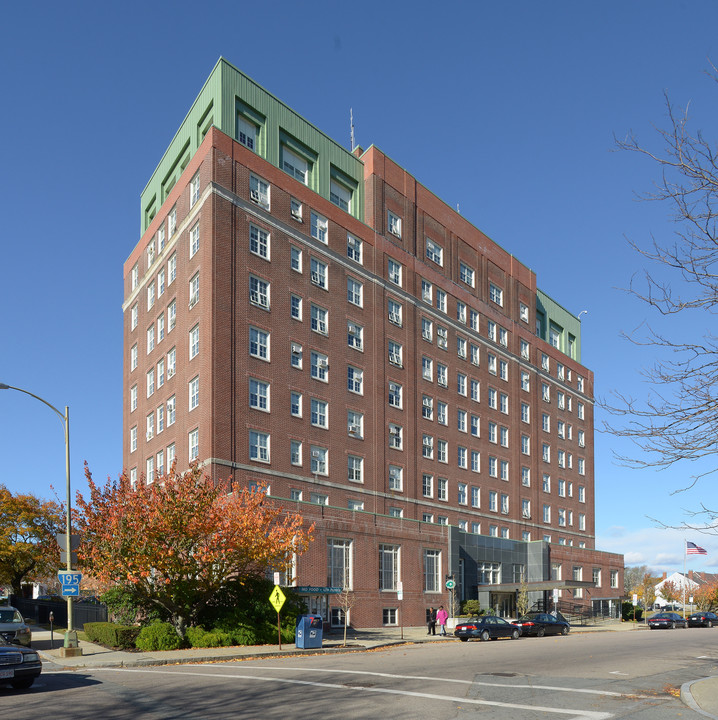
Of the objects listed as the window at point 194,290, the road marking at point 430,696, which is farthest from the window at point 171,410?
the road marking at point 430,696

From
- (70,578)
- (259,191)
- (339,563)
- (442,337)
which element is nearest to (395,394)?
(442,337)

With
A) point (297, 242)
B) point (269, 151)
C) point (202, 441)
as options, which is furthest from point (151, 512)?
→ point (269, 151)

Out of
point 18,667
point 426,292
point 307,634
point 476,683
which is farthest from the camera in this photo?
point 426,292

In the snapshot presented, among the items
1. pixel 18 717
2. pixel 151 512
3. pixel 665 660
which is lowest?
pixel 665 660

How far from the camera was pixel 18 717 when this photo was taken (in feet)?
47.7

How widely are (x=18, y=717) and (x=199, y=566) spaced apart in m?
17.9

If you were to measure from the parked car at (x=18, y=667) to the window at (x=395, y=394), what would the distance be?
4128 cm

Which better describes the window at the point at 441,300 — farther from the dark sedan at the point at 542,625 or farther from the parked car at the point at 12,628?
the parked car at the point at 12,628

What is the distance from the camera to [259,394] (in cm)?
4856

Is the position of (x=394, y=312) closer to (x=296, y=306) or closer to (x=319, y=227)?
(x=319, y=227)

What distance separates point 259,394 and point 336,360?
761 centimetres

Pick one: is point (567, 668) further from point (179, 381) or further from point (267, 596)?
point (179, 381)

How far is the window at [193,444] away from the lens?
4722 cm

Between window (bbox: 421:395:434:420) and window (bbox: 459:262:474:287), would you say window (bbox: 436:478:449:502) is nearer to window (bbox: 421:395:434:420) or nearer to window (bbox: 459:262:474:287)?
window (bbox: 421:395:434:420)
